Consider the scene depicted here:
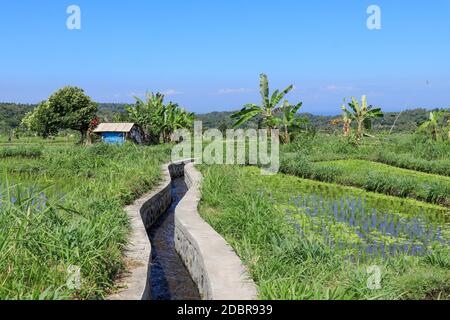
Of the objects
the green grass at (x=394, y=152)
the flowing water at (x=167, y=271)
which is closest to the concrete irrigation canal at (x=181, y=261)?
the flowing water at (x=167, y=271)

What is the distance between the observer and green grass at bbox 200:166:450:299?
3615 mm

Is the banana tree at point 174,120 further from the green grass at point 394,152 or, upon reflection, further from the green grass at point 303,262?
Result: the green grass at point 303,262

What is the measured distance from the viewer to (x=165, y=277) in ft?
19.2

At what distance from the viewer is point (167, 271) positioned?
20.0 feet

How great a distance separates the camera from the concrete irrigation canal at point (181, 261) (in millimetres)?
4047

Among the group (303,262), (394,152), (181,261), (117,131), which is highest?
(117,131)

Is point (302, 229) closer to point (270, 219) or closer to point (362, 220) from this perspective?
point (270, 219)

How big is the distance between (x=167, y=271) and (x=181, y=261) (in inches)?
19.5

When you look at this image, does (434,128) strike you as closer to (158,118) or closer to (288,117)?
(288,117)

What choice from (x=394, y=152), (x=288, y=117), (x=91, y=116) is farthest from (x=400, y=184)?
(x=91, y=116)

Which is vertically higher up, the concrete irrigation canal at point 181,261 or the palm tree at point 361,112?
the palm tree at point 361,112

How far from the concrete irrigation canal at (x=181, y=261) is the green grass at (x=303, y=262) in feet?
0.61
